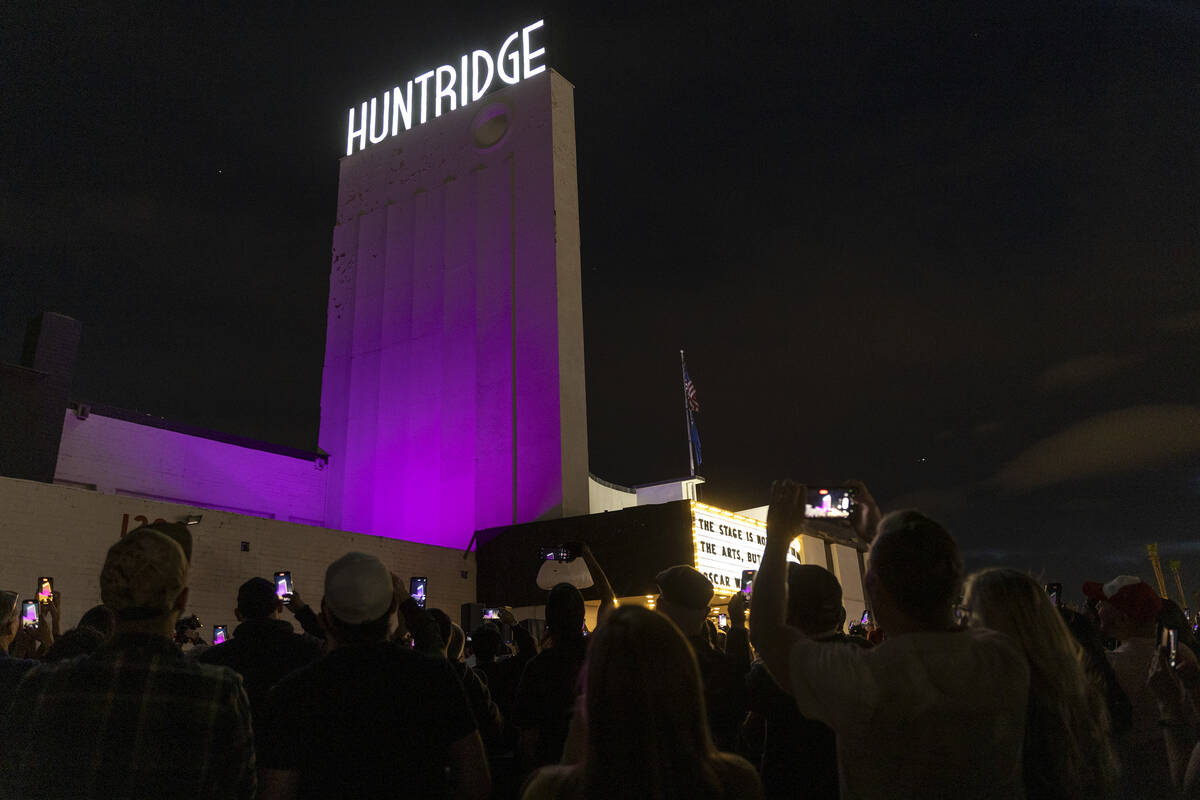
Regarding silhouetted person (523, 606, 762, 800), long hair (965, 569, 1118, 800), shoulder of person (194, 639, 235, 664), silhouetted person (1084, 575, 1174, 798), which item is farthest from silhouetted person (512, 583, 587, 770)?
silhouetted person (1084, 575, 1174, 798)

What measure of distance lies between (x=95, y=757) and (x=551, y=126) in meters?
25.2

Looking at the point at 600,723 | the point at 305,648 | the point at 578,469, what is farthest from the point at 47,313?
the point at 600,723

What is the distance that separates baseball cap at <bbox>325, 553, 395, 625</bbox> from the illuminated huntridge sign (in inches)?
1038

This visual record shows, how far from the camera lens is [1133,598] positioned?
13.4ft

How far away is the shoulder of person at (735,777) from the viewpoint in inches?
74.4

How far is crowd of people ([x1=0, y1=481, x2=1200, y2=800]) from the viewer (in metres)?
1.90

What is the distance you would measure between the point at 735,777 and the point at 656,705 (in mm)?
305

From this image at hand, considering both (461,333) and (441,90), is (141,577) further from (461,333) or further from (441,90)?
(441,90)

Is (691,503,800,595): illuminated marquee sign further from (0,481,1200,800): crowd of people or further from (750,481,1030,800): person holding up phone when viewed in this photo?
(750,481,1030,800): person holding up phone

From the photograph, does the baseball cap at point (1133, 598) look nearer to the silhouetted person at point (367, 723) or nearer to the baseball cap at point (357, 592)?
the silhouetted person at point (367, 723)

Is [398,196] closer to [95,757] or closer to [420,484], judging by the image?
[420,484]

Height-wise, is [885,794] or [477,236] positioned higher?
[477,236]

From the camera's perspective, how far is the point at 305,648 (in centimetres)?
414

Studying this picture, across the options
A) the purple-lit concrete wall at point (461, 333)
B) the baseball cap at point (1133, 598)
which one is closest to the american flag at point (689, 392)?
the purple-lit concrete wall at point (461, 333)
